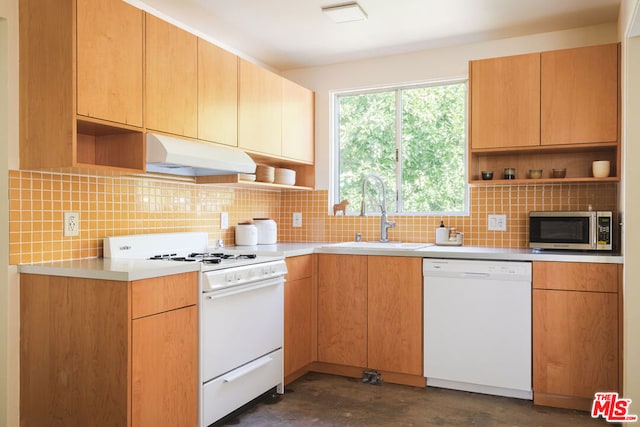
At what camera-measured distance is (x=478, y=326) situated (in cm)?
305

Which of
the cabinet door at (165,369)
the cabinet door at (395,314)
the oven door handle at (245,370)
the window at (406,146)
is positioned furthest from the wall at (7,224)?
the window at (406,146)

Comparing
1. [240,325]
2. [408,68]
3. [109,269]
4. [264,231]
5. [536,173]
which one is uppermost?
[408,68]

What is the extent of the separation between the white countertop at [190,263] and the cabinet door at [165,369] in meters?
0.21

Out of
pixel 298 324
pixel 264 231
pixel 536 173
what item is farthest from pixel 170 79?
pixel 536 173

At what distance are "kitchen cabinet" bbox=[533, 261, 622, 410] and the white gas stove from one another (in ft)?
5.04

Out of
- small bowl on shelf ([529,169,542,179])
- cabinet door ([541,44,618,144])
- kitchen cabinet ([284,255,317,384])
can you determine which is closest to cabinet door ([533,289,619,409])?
small bowl on shelf ([529,169,542,179])

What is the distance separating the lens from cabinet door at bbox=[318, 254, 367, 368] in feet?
11.1

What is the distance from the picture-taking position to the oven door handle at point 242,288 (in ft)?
8.10

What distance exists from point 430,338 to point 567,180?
132 centimetres

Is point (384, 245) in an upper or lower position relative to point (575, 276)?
upper

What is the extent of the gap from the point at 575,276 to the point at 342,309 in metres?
1.47

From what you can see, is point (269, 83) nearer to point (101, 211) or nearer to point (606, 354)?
point (101, 211)

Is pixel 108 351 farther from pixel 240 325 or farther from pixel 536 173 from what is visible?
pixel 536 173

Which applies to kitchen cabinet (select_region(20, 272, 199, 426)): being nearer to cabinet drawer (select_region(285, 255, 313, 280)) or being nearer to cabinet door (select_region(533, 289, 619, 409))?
cabinet drawer (select_region(285, 255, 313, 280))
